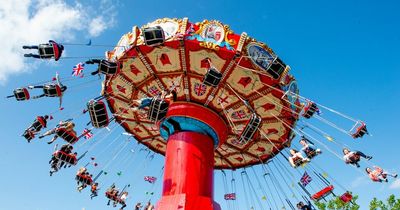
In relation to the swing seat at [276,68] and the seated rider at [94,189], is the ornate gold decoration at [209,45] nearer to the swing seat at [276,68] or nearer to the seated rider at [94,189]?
the swing seat at [276,68]

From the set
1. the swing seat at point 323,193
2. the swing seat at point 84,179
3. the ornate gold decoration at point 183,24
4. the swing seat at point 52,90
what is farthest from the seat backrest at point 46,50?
the swing seat at point 323,193

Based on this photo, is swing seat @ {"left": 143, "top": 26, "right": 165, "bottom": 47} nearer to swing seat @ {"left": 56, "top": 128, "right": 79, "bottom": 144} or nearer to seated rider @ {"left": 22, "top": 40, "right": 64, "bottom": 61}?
seated rider @ {"left": 22, "top": 40, "right": 64, "bottom": 61}

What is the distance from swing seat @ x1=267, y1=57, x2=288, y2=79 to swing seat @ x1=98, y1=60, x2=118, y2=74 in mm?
5750

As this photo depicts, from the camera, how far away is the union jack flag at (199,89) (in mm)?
13492

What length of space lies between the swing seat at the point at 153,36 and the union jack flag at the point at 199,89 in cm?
300

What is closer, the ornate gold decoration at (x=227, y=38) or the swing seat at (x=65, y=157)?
the ornate gold decoration at (x=227, y=38)

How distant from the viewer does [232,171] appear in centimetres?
1878

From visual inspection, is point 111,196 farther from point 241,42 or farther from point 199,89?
point 241,42

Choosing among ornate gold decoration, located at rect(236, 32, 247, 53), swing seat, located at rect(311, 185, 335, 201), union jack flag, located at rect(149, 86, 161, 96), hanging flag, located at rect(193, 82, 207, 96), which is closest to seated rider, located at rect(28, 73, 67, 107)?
union jack flag, located at rect(149, 86, 161, 96)

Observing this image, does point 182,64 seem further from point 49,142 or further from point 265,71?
point 49,142

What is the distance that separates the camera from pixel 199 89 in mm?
13625

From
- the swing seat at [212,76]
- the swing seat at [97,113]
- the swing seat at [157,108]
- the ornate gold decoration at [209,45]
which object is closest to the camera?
the swing seat at [157,108]

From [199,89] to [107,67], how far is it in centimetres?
378

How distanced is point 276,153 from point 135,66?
28.3ft
